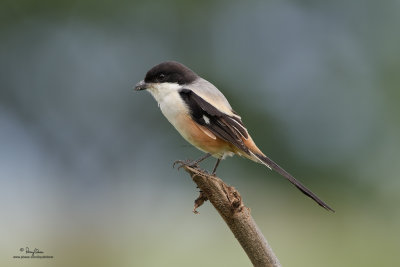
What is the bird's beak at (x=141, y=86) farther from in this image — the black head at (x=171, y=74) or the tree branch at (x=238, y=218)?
the tree branch at (x=238, y=218)

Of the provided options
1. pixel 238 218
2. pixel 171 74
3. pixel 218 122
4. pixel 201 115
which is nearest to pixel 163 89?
pixel 171 74

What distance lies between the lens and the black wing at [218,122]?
363cm

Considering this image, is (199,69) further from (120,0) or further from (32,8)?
(32,8)

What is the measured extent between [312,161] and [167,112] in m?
4.60

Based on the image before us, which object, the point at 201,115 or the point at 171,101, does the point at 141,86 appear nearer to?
the point at 171,101

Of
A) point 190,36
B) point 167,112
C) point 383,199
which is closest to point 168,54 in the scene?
point 190,36

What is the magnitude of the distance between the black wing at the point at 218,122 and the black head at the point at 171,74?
1.14 feet

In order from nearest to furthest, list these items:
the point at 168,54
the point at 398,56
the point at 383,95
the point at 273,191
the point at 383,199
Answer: the point at 273,191 < the point at 383,199 < the point at 383,95 < the point at 398,56 < the point at 168,54

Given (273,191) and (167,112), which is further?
(273,191)

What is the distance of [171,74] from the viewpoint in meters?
4.09

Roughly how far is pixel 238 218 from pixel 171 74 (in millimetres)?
1610

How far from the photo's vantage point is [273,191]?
21.9ft

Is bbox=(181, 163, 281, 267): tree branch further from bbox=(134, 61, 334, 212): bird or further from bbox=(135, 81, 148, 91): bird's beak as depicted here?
bbox=(135, 81, 148, 91): bird's beak

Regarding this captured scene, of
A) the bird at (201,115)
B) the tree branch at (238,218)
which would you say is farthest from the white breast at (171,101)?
the tree branch at (238,218)
